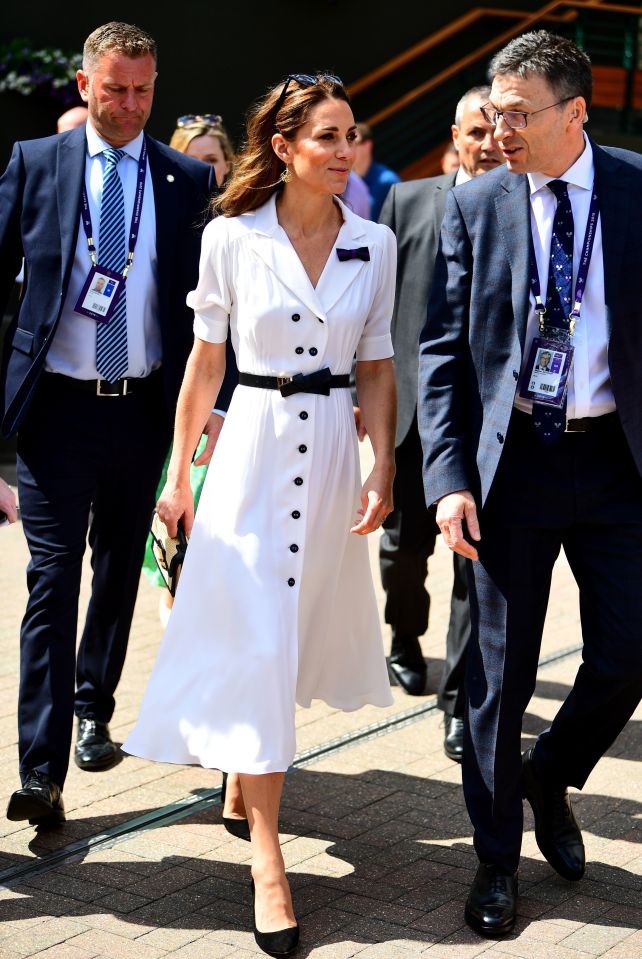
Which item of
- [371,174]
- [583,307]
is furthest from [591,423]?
[371,174]

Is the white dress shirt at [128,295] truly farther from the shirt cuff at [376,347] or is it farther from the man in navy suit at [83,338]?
the shirt cuff at [376,347]

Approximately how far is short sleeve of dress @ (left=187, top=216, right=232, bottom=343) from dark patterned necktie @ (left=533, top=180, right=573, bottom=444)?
88cm

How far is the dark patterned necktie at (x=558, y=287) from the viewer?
3635 millimetres

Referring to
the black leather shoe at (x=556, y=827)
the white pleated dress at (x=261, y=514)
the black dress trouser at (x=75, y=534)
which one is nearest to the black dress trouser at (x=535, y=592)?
the black leather shoe at (x=556, y=827)

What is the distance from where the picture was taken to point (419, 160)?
16234mm

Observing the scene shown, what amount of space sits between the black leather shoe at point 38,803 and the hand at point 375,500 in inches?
48.1

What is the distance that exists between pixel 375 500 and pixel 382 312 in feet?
1.84

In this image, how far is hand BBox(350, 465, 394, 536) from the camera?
12.7ft

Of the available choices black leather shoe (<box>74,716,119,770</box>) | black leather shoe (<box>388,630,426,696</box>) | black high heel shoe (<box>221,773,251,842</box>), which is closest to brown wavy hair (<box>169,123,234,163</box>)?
black leather shoe (<box>388,630,426,696</box>)

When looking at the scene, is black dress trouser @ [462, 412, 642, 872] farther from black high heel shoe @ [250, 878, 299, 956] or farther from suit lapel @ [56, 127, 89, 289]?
suit lapel @ [56, 127, 89, 289]

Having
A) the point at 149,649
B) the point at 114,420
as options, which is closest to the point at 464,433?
the point at 114,420

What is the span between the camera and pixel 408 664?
5.81 metres

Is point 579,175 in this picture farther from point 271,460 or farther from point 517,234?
point 271,460

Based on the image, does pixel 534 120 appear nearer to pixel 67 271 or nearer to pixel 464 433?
pixel 464 433
